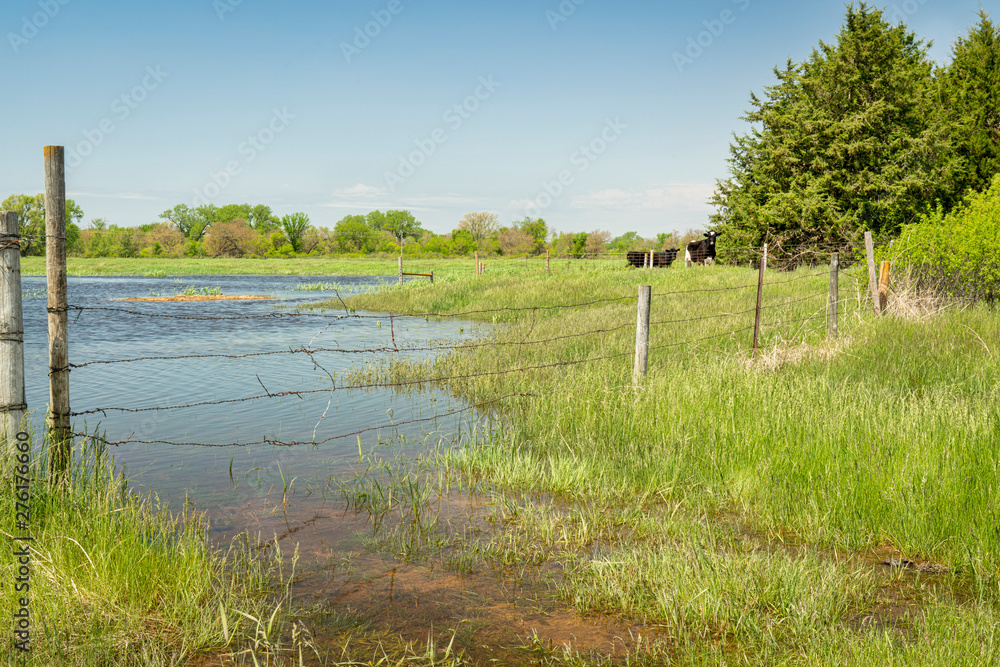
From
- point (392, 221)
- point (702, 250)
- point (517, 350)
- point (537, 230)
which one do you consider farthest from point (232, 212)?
point (517, 350)

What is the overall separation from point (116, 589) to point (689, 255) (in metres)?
41.4

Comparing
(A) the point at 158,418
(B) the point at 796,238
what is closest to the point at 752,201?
(B) the point at 796,238

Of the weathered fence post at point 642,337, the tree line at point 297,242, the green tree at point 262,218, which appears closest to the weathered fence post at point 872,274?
the weathered fence post at point 642,337

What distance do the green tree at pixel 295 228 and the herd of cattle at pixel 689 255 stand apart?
84486 mm

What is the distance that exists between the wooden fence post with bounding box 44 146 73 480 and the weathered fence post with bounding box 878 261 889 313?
40.9 ft

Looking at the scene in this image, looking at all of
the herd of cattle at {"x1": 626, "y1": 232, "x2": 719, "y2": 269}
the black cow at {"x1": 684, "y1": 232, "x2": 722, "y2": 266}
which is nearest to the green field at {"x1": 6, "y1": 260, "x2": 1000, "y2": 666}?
the herd of cattle at {"x1": 626, "y1": 232, "x2": 719, "y2": 269}

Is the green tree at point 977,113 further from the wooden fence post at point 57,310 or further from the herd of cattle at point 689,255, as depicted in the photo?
the wooden fence post at point 57,310

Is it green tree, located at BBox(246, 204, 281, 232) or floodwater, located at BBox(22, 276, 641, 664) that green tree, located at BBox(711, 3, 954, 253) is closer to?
floodwater, located at BBox(22, 276, 641, 664)

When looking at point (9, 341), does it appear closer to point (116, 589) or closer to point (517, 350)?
point (116, 589)

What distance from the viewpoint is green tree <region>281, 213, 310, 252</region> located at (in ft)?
375

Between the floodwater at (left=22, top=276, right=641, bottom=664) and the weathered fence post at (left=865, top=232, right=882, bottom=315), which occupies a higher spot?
the weathered fence post at (left=865, top=232, right=882, bottom=315)

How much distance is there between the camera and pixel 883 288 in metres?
12.0

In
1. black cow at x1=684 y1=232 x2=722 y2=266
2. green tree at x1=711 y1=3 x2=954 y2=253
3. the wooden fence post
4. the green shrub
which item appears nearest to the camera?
the wooden fence post

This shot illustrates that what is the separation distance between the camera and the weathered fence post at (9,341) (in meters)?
4.37
